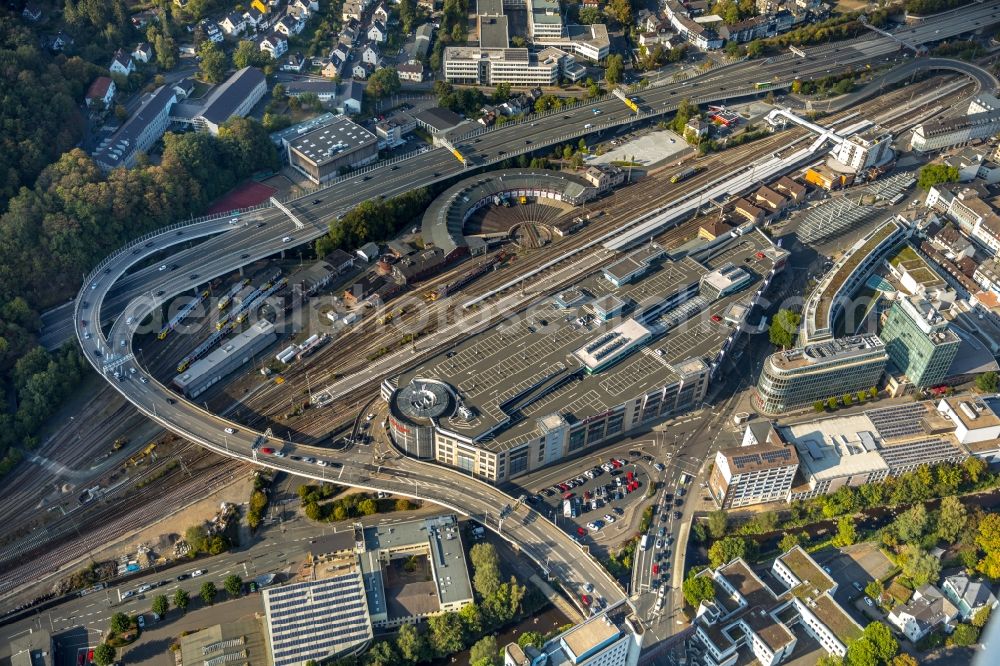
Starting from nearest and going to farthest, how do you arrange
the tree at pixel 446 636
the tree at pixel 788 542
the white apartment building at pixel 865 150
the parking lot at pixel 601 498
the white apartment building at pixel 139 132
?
the tree at pixel 446 636 → the tree at pixel 788 542 → the parking lot at pixel 601 498 → the white apartment building at pixel 139 132 → the white apartment building at pixel 865 150

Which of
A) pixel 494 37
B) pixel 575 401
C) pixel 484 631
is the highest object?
pixel 494 37

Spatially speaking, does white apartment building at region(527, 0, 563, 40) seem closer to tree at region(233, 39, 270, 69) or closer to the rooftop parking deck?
tree at region(233, 39, 270, 69)

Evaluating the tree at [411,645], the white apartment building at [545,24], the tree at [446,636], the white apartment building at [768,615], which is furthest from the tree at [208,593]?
the white apartment building at [545,24]

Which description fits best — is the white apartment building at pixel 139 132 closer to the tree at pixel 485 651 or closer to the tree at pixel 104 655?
the tree at pixel 104 655

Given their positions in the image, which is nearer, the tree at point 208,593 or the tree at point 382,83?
the tree at point 208,593

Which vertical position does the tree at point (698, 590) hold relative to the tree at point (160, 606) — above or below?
above

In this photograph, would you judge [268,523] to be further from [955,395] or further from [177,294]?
[955,395]

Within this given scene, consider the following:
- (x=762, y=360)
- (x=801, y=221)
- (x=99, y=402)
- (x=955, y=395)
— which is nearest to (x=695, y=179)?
(x=801, y=221)

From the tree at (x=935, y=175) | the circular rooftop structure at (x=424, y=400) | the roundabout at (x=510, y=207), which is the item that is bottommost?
the circular rooftop structure at (x=424, y=400)

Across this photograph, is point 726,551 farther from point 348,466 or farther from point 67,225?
point 67,225
